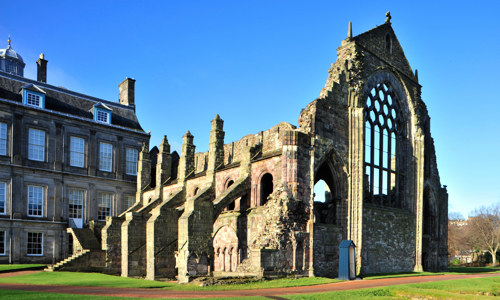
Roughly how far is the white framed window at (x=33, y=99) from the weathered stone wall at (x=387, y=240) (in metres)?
25.7

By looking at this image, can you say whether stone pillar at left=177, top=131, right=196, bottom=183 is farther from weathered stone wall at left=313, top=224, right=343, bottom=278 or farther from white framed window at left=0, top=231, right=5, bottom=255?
weathered stone wall at left=313, top=224, right=343, bottom=278

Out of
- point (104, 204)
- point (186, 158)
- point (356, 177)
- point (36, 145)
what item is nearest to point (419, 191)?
point (356, 177)

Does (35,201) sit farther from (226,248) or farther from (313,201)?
(313,201)

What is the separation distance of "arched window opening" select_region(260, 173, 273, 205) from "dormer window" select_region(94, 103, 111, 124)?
59.7 feet

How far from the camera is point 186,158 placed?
3400 centimetres

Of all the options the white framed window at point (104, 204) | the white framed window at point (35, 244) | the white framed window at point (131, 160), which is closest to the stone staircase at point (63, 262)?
the white framed window at point (35, 244)

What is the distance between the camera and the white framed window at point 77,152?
119 ft

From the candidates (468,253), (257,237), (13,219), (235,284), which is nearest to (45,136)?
(13,219)

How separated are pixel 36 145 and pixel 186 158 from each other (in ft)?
37.9

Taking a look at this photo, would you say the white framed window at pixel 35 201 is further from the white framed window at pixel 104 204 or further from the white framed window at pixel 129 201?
the white framed window at pixel 129 201

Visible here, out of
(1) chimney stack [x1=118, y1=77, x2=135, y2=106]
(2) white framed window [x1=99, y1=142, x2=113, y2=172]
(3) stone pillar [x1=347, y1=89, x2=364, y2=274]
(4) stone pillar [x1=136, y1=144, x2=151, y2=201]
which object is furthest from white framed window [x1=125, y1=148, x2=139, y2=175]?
(3) stone pillar [x1=347, y1=89, x2=364, y2=274]

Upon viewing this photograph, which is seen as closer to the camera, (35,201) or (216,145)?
(216,145)

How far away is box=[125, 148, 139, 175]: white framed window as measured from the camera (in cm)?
3975

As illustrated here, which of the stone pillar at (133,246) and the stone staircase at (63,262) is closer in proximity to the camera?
the stone staircase at (63,262)
